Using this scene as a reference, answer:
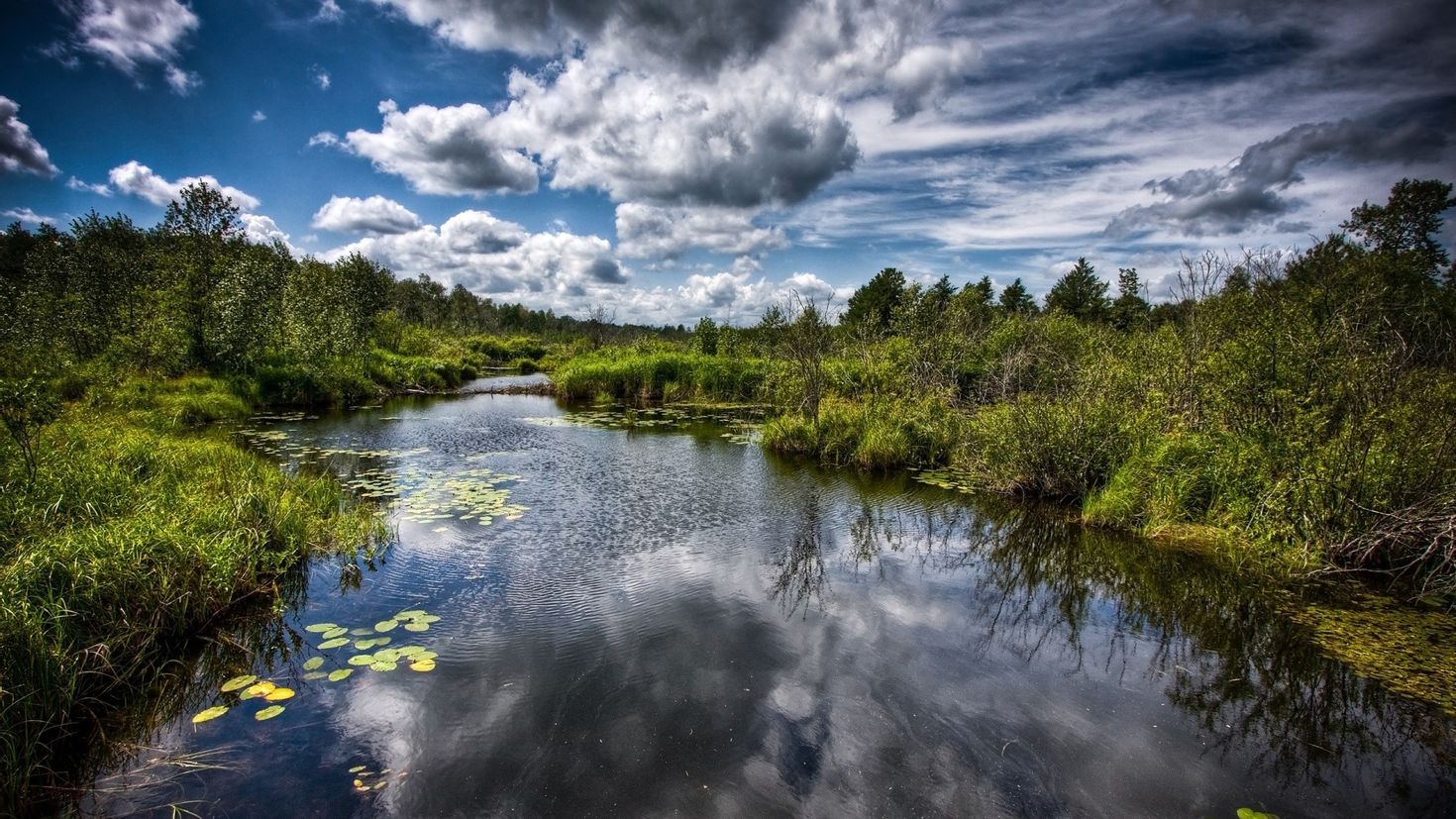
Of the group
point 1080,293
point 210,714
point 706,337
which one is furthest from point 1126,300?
point 210,714

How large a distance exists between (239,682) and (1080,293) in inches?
2541

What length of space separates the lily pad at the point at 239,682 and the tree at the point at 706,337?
30439 mm

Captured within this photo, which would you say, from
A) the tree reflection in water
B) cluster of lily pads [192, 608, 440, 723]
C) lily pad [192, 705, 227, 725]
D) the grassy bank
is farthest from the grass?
lily pad [192, 705, 227, 725]

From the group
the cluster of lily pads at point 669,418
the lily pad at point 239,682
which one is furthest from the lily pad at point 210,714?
the cluster of lily pads at point 669,418

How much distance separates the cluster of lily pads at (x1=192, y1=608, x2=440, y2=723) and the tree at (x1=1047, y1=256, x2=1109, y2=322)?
57735 mm

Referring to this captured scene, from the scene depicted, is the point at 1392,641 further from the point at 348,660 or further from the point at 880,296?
the point at 880,296

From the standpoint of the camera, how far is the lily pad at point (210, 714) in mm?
4496

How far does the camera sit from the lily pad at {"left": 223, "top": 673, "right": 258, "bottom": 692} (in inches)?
194

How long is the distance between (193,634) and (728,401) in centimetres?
2232

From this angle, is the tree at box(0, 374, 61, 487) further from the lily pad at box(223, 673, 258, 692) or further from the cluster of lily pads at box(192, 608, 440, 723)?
the cluster of lily pads at box(192, 608, 440, 723)

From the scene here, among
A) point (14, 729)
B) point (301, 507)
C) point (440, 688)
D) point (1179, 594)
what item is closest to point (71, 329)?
point (301, 507)

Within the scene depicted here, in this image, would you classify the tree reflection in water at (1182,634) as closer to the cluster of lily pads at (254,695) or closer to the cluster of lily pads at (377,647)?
the cluster of lily pads at (377,647)

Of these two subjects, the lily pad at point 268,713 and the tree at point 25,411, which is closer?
the lily pad at point 268,713

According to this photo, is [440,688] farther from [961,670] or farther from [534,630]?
[961,670]
